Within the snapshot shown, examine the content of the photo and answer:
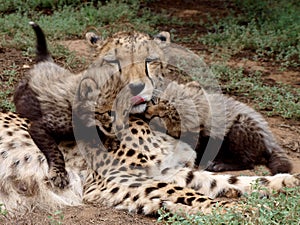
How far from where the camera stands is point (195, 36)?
23.3 ft

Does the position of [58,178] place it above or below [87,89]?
below

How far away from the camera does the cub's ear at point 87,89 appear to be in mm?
3729

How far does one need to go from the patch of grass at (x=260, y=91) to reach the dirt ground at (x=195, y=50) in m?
0.12

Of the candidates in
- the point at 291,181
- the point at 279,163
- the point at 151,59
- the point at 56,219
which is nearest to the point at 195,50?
the point at 151,59

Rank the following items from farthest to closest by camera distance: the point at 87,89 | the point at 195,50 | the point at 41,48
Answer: the point at 195,50, the point at 41,48, the point at 87,89

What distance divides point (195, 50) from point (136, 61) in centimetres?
253

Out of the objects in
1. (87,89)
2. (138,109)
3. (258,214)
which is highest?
(87,89)

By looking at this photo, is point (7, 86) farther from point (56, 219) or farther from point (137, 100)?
point (56, 219)

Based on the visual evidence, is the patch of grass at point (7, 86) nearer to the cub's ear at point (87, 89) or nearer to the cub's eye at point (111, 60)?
the cub's eye at point (111, 60)

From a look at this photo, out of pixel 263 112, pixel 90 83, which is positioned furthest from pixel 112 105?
pixel 263 112

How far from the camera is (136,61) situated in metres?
4.13

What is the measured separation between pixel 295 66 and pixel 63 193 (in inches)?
133

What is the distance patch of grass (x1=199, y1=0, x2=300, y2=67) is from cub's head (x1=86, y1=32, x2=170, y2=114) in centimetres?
203

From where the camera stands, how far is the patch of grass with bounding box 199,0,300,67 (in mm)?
6422
